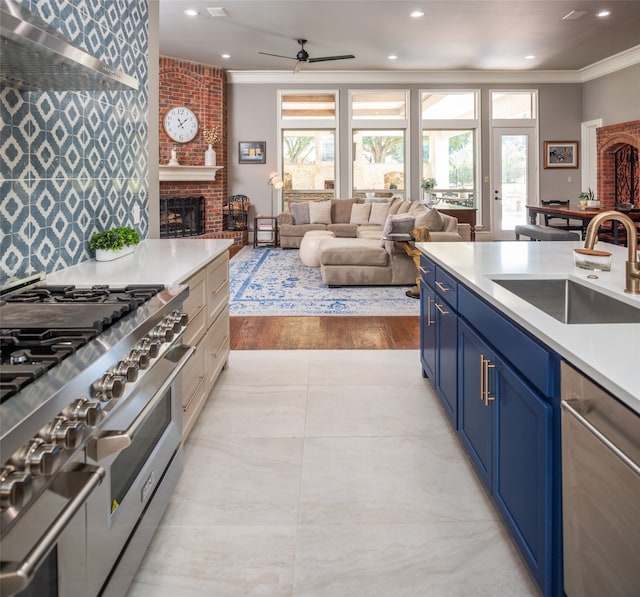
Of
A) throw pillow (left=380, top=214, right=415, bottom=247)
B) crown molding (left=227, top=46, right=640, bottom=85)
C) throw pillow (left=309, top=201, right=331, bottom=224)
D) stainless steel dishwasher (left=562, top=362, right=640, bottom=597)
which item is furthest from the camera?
crown molding (left=227, top=46, right=640, bottom=85)

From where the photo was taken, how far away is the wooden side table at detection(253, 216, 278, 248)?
1084cm

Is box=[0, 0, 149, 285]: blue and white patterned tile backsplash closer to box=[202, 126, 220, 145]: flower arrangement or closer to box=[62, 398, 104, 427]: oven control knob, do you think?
box=[62, 398, 104, 427]: oven control knob

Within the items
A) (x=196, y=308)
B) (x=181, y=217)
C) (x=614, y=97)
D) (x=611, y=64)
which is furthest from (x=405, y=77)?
(x=196, y=308)

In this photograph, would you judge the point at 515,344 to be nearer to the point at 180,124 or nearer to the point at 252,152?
the point at 180,124

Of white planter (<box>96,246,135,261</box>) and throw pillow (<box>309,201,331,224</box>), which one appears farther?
throw pillow (<box>309,201,331,224</box>)

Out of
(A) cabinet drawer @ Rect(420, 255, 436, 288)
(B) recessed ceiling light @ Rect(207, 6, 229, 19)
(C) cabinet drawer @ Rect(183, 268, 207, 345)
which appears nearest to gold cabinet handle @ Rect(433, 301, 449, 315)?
(A) cabinet drawer @ Rect(420, 255, 436, 288)

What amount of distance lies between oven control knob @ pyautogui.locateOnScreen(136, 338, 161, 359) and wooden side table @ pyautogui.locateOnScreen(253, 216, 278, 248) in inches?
365

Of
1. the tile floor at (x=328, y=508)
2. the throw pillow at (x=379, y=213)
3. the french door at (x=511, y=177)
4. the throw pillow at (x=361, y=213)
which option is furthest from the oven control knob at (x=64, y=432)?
the french door at (x=511, y=177)

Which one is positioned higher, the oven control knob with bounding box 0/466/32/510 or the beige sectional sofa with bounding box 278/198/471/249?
the beige sectional sofa with bounding box 278/198/471/249

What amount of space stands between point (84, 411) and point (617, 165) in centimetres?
1153

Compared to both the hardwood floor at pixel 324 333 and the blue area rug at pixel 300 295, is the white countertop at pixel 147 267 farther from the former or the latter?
the blue area rug at pixel 300 295

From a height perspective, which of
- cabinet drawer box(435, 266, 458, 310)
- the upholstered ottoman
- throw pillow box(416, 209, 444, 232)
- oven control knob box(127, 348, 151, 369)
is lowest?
oven control knob box(127, 348, 151, 369)

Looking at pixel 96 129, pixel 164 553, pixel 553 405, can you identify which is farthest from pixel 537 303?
pixel 96 129

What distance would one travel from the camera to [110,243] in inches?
104
